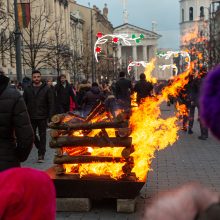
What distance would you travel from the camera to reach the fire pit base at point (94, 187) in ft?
20.9

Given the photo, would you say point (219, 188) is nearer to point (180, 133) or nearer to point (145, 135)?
point (145, 135)

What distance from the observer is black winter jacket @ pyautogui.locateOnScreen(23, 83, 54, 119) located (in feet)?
33.9

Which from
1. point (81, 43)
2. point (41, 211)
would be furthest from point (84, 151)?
point (81, 43)

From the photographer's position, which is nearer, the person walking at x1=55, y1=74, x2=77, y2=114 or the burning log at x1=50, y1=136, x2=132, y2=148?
the burning log at x1=50, y1=136, x2=132, y2=148

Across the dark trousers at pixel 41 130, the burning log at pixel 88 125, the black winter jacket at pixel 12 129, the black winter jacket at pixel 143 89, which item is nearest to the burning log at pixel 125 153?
the burning log at pixel 88 125

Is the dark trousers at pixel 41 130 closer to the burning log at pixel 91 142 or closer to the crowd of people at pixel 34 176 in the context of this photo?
the crowd of people at pixel 34 176

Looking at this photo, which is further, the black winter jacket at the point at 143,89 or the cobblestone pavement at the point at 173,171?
the black winter jacket at the point at 143,89

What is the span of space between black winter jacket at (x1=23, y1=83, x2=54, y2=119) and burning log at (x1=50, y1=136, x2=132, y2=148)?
3.80 meters

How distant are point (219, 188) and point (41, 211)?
5.89 metres

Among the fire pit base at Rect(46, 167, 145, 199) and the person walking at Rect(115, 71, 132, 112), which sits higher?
the person walking at Rect(115, 71, 132, 112)

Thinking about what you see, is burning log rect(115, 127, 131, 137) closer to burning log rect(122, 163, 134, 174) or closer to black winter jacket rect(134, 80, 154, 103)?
burning log rect(122, 163, 134, 174)

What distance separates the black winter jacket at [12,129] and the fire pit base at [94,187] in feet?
5.15

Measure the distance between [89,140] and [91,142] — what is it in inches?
1.4

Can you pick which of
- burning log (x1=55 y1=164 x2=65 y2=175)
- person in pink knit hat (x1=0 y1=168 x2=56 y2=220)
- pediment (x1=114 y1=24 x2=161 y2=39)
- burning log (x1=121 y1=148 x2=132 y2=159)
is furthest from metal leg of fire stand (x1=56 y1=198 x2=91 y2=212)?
pediment (x1=114 y1=24 x2=161 y2=39)
